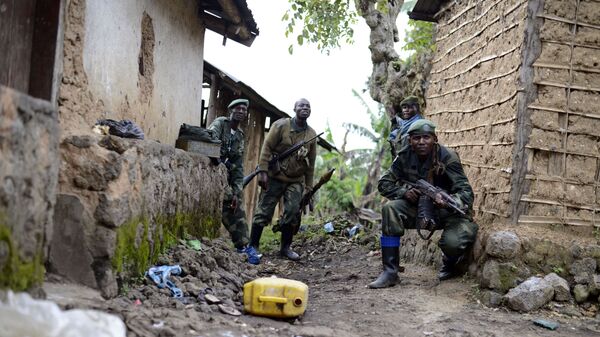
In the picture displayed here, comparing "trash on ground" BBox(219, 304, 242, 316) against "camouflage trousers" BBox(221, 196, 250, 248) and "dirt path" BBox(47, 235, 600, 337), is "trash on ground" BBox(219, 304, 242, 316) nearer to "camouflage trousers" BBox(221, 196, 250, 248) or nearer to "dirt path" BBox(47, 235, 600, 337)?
"dirt path" BBox(47, 235, 600, 337)

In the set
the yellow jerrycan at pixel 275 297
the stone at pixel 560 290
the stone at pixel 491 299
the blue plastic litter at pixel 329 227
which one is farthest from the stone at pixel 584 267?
the blue plastic litter at pixel 329 227

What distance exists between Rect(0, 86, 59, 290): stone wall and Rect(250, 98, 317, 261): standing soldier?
488 cm

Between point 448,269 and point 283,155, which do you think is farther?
point 283,155

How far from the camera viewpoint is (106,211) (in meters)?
3.97

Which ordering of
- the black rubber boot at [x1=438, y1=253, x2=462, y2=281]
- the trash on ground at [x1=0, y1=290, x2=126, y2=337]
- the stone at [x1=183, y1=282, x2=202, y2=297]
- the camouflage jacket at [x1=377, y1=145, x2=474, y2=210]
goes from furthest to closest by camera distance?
the black rubber boot at [x1=438, y1=253, x2=462, y2=281], the camouflage jacket at [x1=377, y1=145, x2=474, y2=210], the stone at [x1=183, y1=282, x2=202, y2=297], the trash on ground at [x1=0, y1=290, x2=126, y2=337]

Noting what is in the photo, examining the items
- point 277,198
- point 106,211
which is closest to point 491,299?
point 106,211

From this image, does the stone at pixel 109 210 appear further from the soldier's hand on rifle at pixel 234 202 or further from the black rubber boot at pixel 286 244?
the black rubber boot at pixel 286 244

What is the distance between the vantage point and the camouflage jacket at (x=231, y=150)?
7963 mm

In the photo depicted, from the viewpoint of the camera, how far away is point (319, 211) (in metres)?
18.0

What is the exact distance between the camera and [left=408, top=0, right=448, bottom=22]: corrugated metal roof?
27.0 ft

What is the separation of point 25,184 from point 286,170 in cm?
531

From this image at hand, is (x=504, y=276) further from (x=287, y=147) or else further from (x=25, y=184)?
(x=25, y=184)

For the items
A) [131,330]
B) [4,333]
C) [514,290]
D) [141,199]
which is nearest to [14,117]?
[4,333]

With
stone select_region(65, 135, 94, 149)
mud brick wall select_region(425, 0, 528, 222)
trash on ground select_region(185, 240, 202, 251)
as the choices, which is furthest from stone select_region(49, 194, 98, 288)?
mud brick wall select_region(425, 0, 528, 222)
